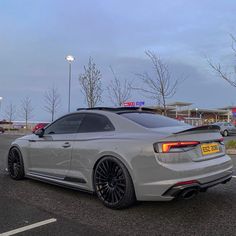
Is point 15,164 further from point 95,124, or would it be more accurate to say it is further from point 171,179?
point 171,179

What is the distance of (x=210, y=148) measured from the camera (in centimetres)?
541

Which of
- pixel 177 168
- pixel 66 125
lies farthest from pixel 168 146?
pixel 66 125

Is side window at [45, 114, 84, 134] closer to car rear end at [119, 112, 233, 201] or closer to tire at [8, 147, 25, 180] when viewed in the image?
tire at [8, 147, 25, 180]

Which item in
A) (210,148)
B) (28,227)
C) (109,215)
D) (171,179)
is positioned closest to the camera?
(28,227)

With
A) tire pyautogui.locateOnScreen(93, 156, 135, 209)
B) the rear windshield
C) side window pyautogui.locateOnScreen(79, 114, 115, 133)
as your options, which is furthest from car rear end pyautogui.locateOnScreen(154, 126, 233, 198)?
side window pyautogui.locateOnScreen(79, 114, 115, 133)

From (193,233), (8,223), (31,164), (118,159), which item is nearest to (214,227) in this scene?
(193,233)

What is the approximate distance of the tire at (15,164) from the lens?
7472mm

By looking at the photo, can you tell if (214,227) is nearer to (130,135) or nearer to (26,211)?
(130,135)

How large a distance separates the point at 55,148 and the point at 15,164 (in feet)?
5.29

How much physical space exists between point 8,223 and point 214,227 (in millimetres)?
2546

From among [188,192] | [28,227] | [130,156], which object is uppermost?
[130,156]

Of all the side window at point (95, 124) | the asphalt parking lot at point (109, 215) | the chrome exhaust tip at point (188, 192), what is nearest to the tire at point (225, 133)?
the asphalt parking lot at point (109, 215)

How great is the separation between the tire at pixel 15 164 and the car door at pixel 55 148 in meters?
0.37

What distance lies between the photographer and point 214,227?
457cm
